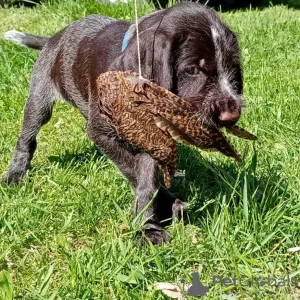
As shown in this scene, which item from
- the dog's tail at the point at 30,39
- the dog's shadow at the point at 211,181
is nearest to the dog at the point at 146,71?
the dog's shadow at the point at 211,181

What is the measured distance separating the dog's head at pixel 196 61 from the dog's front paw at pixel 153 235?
73cm

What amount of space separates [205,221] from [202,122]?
0.70 m

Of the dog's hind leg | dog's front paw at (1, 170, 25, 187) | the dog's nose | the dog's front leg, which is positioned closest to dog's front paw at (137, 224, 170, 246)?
the dog's front leg

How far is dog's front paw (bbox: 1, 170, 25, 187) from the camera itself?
3964 millimetres

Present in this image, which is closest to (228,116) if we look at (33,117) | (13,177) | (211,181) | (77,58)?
(211,181)

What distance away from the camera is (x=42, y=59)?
14.4 ft

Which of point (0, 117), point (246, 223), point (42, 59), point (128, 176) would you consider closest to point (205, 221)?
point (246, 223)

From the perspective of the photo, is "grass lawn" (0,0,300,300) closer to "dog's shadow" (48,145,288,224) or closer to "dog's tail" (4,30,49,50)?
"dog's shadow" (48,145,288,224)

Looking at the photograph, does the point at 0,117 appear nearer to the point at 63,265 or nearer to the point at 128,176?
the point at 128,176

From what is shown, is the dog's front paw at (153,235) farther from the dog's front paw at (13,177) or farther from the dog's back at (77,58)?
the dog's front paw at (13,177)

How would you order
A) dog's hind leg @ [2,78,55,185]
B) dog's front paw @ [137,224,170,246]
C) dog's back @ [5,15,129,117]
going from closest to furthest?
dog's front paw @ [137,224,170,246] → dog's back @ [5,15,129,117] → dog's hind leg @ [2,78,55,185]

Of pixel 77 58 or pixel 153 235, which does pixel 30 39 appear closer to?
pixel 77 58

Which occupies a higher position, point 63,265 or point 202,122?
point 202,122

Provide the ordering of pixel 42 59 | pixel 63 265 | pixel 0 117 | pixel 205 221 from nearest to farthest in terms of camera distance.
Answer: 1. pixel 63 265
2. pixel 205 221
3. pixel 42 59
4. pixel 0 117
